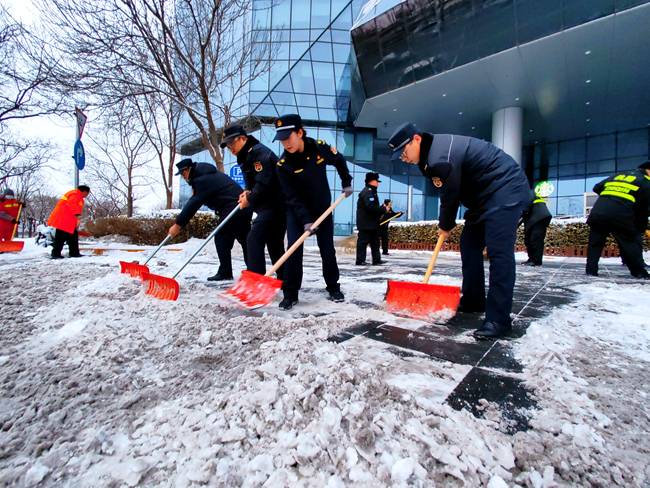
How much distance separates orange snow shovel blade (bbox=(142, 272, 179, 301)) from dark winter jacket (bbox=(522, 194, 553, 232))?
21.6 ft

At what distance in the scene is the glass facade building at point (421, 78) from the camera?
41.3 feet

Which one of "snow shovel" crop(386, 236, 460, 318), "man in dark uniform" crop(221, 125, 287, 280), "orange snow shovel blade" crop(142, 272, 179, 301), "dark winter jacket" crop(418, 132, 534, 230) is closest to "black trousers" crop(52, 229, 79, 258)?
"orange snow shovel blade" crop(142, 272, 179, 301)

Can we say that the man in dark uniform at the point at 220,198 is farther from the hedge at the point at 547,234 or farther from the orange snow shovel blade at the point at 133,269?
the hedge at the point at 547,234

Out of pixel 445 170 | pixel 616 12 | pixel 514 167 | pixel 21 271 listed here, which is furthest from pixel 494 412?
pixel 616 12

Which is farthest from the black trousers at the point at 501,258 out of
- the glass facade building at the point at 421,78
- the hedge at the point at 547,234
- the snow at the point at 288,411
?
the glass facade building at the point at 421,78

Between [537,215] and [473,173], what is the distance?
17.6 ft

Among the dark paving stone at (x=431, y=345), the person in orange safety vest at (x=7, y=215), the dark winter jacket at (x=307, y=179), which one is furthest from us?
the person in orange safety vest at (x=7, y=215)

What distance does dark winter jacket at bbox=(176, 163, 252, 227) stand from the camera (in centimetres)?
431

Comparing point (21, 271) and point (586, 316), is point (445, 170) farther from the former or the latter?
point (21, 271)

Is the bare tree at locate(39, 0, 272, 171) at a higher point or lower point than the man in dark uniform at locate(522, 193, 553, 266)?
higher

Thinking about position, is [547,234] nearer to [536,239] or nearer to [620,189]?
[536,239]

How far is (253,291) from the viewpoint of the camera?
287cm

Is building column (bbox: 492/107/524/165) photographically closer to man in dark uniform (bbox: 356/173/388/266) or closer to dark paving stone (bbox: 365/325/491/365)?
man in dark uniform (bbox: 356/173/388/266)

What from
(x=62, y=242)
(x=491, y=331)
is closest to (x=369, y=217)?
(x=491, y=331)
